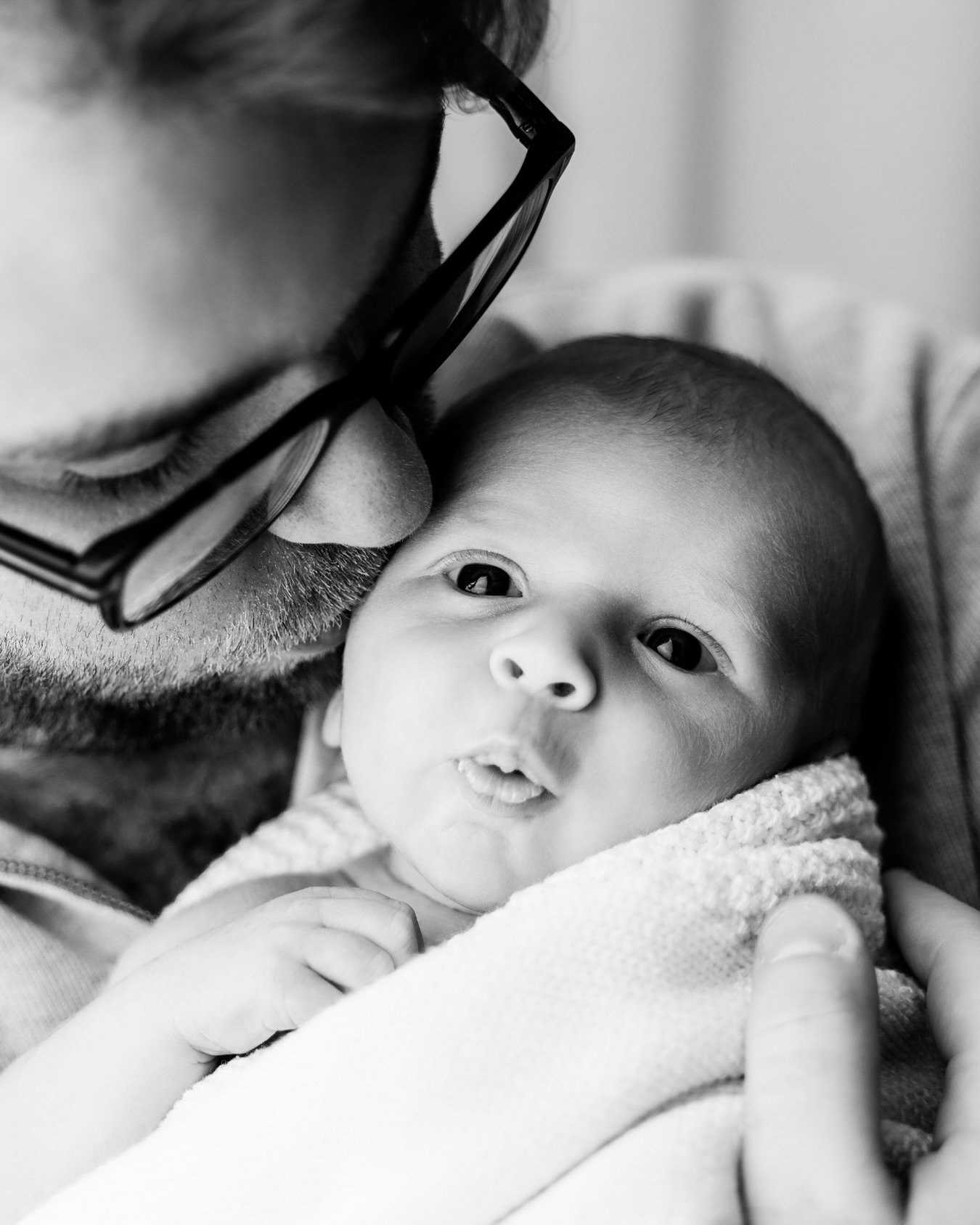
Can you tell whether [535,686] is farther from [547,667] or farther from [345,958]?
[345,958]

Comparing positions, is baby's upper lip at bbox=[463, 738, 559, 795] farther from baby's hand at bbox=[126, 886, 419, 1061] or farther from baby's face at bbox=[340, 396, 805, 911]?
baby's hand at bbox=[126, 886, 419, 1061]

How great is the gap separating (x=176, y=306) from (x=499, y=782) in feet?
1.33

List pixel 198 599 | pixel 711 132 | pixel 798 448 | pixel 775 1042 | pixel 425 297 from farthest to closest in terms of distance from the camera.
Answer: pixel 711 132, pixel 798 448, pixel 198 599, pixel 425 297, pixel 775 1042

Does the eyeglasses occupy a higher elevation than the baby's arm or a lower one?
higher

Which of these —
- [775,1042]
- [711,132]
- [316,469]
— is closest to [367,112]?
[316,469]

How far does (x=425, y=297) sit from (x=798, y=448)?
1.29ft

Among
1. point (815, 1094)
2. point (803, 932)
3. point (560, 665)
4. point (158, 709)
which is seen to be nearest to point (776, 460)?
point (560, 665)

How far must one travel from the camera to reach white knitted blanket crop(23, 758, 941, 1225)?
0.73 meters

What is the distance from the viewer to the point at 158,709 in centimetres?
122

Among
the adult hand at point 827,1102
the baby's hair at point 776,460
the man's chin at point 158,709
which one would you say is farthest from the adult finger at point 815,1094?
the man's chin at point 158,709

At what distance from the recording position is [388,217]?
797 millimetres

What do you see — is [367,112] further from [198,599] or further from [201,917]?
[201,917]

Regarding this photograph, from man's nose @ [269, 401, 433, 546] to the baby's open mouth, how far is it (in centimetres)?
19

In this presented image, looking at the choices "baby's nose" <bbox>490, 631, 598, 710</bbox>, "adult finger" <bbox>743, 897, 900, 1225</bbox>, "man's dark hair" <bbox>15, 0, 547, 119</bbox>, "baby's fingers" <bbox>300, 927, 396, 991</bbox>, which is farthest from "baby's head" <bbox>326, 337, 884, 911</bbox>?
"man's dark hair" <bbox>15, 0, 547, 119</bbox>
